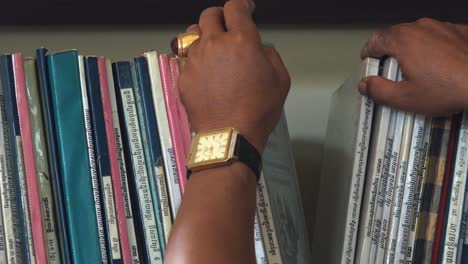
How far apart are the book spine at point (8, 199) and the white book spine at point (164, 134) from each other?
158mm

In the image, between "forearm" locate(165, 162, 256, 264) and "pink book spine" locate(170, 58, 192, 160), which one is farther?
"pink book spine" locate(170, 58, 192, 160)

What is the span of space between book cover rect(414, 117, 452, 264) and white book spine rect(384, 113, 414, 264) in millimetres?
23

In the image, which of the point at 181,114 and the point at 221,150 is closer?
the point at 221,150

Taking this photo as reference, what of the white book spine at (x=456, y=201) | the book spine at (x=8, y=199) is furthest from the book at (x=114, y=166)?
the white book spine at (x=456, y=201)

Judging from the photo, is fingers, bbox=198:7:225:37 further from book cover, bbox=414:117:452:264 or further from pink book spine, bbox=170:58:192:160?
book cover, bbox=414:117:452:264

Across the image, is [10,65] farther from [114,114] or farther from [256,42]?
[256,42]

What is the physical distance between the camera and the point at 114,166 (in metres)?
0.64

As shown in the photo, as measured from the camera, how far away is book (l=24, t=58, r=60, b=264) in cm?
64

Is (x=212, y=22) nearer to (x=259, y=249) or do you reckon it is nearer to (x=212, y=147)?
(x=212, y=147)

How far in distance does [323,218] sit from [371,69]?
0.77ft

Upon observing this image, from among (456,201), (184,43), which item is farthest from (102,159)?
(456,201)

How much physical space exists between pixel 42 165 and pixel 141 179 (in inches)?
4.1

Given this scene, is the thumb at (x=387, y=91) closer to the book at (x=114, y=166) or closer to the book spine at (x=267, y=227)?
the book spine at (x=267, y=227)

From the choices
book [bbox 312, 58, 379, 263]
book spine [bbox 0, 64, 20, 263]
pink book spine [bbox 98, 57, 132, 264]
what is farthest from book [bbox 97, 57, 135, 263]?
book [bbox 312, 58, 379, 263]
